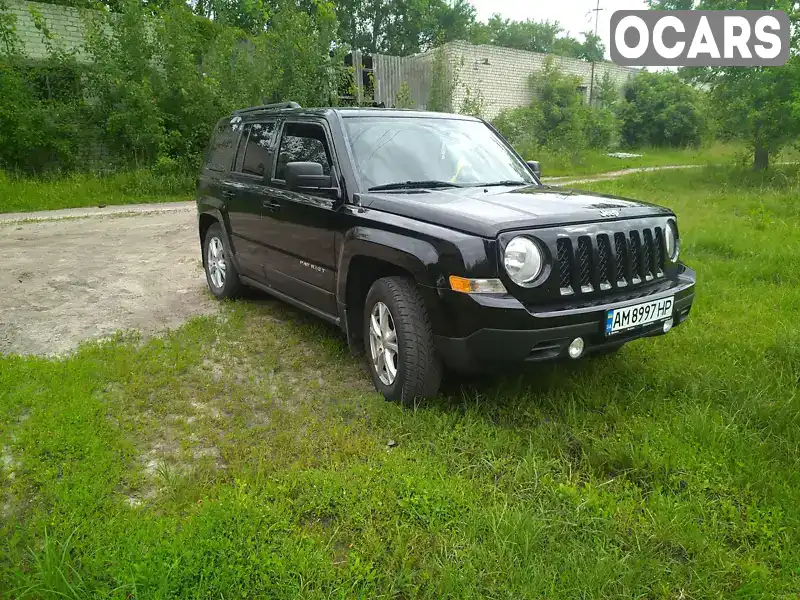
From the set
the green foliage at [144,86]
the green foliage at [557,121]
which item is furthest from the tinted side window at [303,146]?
the green foliage at [557,121]

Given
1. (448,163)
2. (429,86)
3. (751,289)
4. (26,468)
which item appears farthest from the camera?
(429,86)

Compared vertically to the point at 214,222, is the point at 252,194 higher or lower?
higher

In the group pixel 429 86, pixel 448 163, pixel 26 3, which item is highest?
pixel 26 3

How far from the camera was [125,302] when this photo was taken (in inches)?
234

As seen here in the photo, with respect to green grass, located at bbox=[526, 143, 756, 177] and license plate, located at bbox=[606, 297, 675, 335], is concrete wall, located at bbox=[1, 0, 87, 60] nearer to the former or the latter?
green grass, located at bbox=[526, 143, 756, 177]

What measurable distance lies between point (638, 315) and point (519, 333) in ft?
2.52

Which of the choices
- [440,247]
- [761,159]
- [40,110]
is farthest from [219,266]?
[761,159]

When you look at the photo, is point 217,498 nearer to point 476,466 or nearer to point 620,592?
point 476,466

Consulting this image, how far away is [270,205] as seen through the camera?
4.83 m

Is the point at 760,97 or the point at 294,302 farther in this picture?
the point at 760,97

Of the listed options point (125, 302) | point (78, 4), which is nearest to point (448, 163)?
point (125, 302)

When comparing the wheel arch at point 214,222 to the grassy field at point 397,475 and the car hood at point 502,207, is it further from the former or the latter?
the car hood at point 502,207

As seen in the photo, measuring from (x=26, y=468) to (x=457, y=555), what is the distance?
2117 mm

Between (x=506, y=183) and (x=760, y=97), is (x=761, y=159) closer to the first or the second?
(x=760, y=97)
